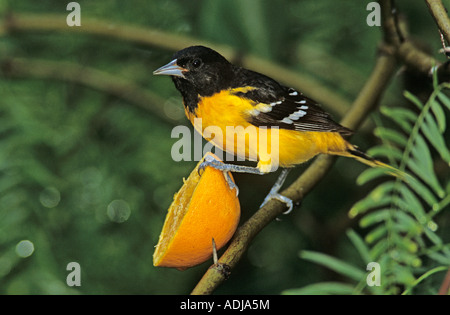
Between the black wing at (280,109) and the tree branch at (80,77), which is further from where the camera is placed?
the tree branch at (80,77)

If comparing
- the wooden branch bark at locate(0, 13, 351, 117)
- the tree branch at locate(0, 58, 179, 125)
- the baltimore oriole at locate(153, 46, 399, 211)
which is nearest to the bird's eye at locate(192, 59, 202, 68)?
the baltimore oriole at locate(153, 46, 399, 211)

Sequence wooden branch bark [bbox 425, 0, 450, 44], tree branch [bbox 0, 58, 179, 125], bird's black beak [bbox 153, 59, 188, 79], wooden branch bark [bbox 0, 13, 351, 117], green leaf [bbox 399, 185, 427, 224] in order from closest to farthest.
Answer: wooden branch bark [bbox 425, 0, 450, 44], green leaf [bbox 399, 185, 427, 224], bird's black beak [bbox 153, 59, 188, 79], wooden branch bark [bbox 0, 13, 351, 117], tree branch [bbox 0, 58, 179, 125]

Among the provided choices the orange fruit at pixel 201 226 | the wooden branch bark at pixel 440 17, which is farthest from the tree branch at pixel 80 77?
the wooden branch bark at pixel 440 17

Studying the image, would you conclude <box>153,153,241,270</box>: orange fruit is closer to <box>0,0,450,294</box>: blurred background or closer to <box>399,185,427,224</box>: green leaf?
<box>399,185,427,224</box>: green leaf

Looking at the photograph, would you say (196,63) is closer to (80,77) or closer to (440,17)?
(440,17)

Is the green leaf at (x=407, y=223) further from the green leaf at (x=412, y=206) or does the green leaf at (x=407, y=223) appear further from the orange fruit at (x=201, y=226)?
the orange fruit at (x=201, y=226)

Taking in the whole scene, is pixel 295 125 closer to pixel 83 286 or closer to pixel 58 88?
pixel 83 286

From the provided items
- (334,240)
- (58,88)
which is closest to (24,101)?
(58,88)
